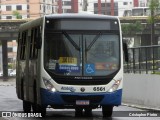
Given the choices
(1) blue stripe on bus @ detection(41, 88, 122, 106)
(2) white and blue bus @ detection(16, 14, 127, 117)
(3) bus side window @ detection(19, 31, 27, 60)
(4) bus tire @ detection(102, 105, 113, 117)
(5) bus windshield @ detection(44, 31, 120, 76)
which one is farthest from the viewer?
(3) bus side window @ detection(19, 31, 27, 60)

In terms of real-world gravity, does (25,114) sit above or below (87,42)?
below

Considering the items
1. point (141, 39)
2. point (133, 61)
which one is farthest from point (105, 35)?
point (141, 39)

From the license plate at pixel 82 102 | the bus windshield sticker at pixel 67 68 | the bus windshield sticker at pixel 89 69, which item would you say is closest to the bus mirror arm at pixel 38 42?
the bus windshield sticker at pixel 67 68

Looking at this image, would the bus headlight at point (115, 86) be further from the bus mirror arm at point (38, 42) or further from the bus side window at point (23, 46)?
the bus side window at point (23, 46)

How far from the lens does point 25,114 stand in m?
21.0

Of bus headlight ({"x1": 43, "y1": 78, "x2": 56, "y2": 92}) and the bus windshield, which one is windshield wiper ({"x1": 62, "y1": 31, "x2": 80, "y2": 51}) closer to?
the bus windshield

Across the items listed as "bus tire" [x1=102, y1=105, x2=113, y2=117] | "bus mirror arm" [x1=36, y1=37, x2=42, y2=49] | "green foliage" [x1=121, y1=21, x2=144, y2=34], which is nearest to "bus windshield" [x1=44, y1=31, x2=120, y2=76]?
"bus mirror arm" [x1=36, y1=37, x2=42, y2=49]

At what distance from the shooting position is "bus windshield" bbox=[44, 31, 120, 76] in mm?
18438

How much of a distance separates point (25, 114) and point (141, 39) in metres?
80.1

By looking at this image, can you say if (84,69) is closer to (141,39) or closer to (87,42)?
(87,42)

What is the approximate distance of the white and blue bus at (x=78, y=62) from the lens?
60.0 feet

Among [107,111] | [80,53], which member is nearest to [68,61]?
[80,53]

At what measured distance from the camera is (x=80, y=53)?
60.9 feet

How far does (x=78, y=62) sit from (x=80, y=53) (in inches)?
10.7
